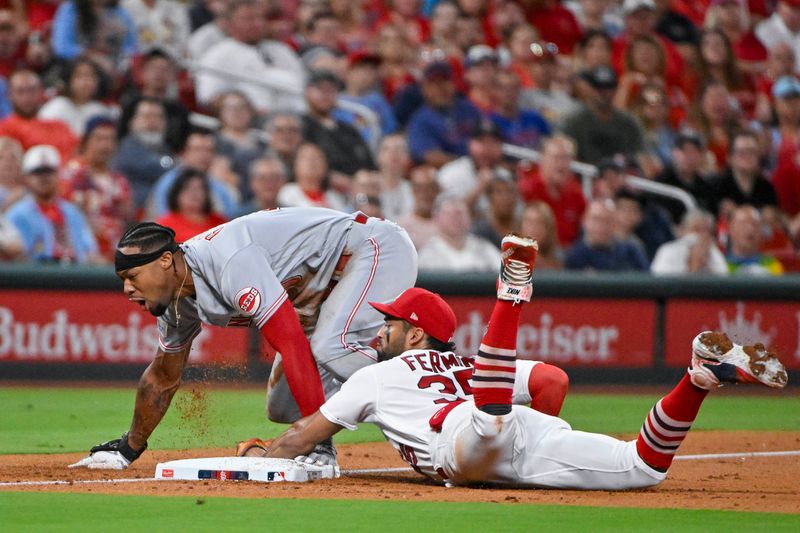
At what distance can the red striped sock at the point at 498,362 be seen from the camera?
227 inches

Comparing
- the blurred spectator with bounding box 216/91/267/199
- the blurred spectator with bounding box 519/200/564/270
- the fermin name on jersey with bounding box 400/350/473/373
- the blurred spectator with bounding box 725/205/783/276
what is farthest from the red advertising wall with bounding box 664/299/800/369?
the fermin name on jersey with bounding box 400/350/473/373

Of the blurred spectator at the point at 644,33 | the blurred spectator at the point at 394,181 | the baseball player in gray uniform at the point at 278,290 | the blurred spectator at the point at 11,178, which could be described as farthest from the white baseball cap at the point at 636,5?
the baseball player in gray uniform at the point at 278,290

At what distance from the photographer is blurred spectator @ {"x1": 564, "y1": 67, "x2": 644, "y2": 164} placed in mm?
15500

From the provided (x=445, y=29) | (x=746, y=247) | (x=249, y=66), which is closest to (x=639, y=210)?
(x=746, y=247)

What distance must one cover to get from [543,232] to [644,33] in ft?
16.1

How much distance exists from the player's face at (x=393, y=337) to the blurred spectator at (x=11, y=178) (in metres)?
6.57

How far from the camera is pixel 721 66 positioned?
17484 mm

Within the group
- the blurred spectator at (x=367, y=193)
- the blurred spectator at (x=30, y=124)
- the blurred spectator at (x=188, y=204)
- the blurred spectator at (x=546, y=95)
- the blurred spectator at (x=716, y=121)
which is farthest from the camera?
the blurred spectator at (x=716, y=121)

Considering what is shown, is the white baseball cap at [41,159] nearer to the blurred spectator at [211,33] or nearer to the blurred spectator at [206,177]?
the blurred spectator at [206,177]

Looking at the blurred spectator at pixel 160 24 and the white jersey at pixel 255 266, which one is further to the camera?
the blurred spectator at pixel 160 24

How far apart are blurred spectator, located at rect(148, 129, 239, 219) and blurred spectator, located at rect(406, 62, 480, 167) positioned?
2.17 metres

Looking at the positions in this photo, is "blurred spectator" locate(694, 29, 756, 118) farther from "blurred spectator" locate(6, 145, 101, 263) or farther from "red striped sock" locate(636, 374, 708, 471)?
"red striped sock" locate(636, 374, 708, 471)

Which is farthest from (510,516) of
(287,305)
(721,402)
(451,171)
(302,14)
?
(302,14)

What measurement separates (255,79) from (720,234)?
5.31 metres
